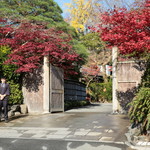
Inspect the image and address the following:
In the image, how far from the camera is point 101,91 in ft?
93.3

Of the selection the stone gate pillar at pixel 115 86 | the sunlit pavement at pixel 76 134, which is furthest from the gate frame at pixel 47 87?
the sunlit pavement at pixel 76 134

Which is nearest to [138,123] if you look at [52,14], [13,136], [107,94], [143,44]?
[143,44]

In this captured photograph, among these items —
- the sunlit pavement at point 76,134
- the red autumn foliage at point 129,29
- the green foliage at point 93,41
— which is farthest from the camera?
the green foliage at point 93,41

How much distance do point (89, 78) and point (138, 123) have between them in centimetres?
2148

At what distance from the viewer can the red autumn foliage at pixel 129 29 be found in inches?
340

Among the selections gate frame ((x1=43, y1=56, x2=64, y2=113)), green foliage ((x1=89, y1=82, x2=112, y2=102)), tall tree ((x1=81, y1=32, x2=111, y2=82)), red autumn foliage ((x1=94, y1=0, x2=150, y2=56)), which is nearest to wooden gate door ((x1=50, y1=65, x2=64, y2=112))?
gate frame ((x1=43, y1=56, x2=64, y2=113))

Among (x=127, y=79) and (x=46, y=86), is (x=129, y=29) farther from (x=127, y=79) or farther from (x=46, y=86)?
(x=46, y=86)

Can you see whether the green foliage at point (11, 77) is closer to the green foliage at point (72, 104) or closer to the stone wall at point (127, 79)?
the green foliage at point (72, 104)

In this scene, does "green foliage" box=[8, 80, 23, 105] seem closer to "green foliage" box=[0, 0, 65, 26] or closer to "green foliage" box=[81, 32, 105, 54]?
"green foliage" box=[0, 0, 65, 26]

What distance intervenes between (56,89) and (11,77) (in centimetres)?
242

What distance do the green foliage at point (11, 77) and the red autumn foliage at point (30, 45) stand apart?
Answer: 0.30 m

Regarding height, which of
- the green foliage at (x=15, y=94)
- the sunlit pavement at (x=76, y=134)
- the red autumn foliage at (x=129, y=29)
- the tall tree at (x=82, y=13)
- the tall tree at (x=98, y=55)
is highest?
the tall tree at (x=82, y=13)

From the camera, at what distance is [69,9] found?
39031 mm

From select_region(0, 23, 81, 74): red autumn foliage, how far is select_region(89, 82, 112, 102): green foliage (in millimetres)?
14434
